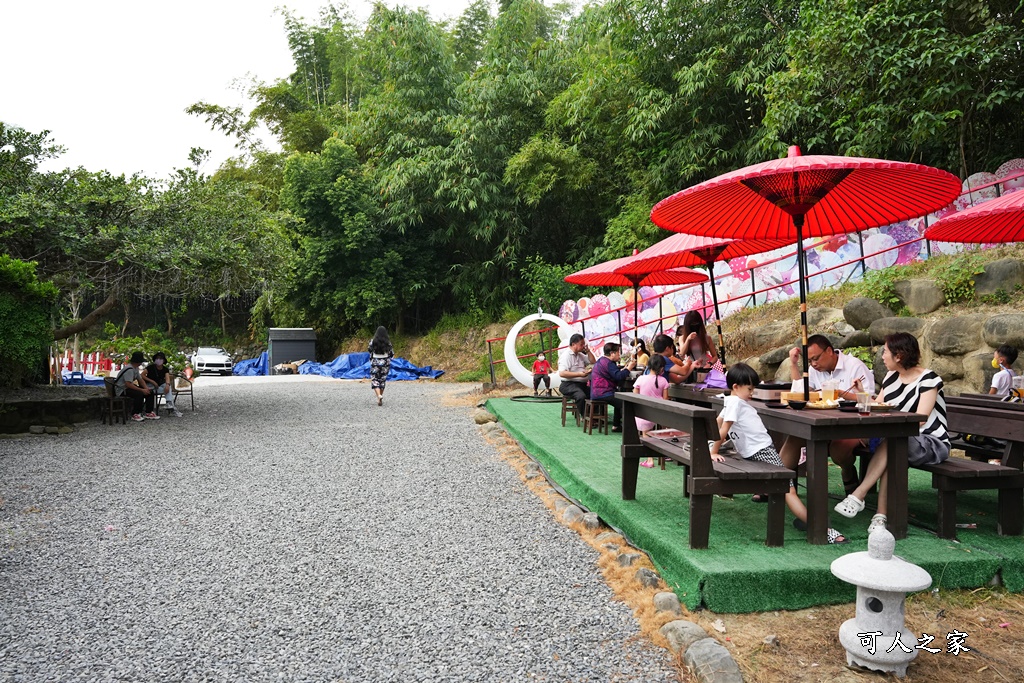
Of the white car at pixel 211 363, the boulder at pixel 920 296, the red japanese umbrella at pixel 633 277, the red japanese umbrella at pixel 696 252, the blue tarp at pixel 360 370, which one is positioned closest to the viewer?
the red japanese umbrella at pixel 696 252

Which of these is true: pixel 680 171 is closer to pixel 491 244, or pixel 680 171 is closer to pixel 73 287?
pixel 491 244

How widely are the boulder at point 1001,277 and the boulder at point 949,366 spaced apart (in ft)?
3.25

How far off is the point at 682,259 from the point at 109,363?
9.84 meters

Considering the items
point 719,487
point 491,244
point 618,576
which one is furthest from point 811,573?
point 491,244

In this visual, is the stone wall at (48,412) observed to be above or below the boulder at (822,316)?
below

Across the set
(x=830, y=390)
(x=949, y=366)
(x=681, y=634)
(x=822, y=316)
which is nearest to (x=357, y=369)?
(x=822, y=316)

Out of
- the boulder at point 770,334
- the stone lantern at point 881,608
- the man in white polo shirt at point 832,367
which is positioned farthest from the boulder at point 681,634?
the boulder at point 770,334

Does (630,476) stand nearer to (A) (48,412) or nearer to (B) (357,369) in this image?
(A) (48,412)

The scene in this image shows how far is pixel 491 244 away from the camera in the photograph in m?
19.0

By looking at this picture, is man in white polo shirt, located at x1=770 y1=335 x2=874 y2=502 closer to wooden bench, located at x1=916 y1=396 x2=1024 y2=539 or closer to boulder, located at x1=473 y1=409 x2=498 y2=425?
Result: wooden bench, located at x1=916 y1=396 x2=1024 y2=539

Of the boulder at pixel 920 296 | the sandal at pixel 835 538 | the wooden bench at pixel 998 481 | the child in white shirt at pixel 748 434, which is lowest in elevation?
the sandal at pixel 835 538

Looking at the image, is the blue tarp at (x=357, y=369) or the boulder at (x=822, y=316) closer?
the boulder at (x=822, y=316)

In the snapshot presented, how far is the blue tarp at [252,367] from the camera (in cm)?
2252

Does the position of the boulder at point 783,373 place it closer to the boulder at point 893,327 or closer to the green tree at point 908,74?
the boulder at point 893,327
